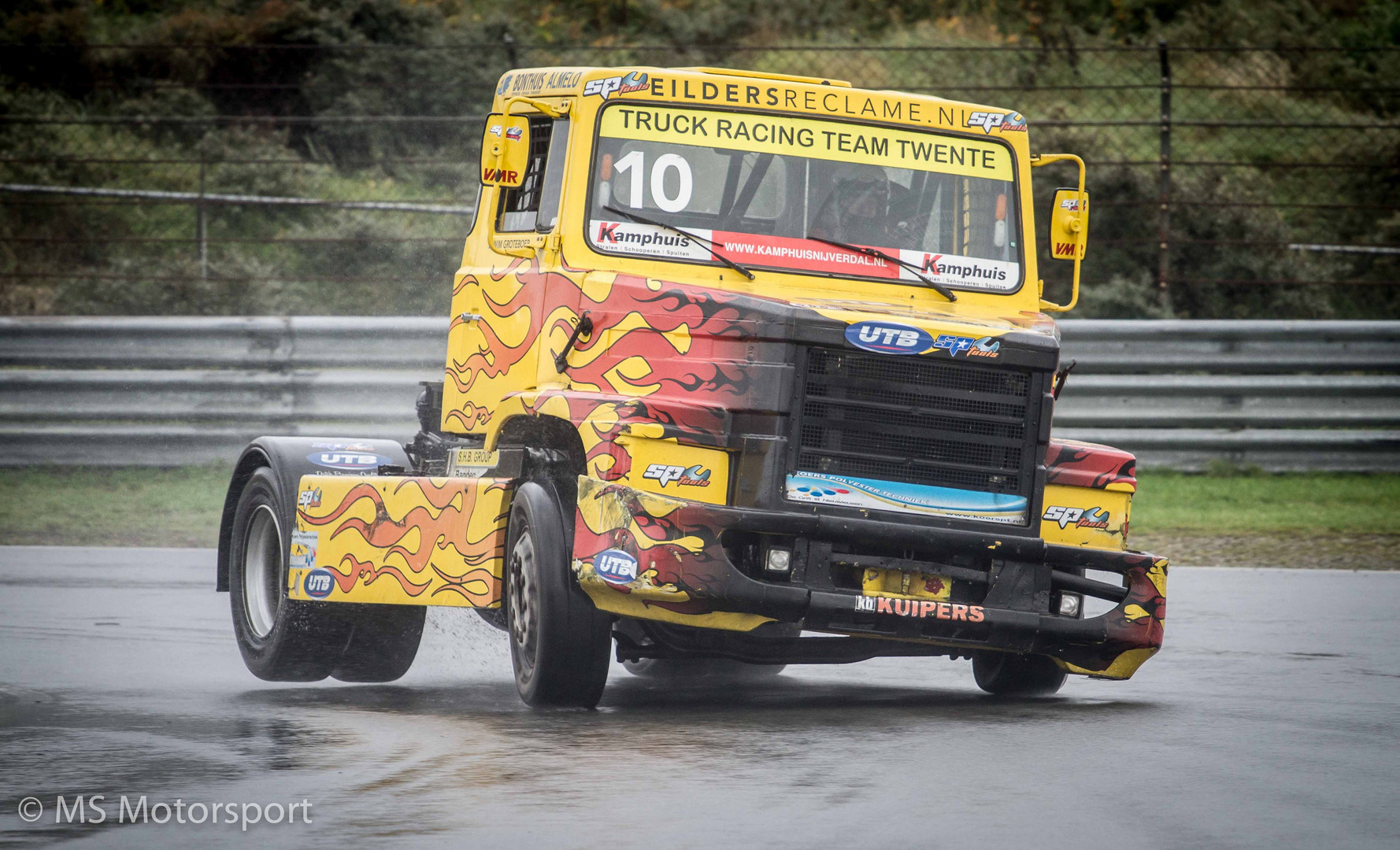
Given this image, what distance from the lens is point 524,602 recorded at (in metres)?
7.91

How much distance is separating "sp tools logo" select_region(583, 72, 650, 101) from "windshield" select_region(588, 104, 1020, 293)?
0.07m

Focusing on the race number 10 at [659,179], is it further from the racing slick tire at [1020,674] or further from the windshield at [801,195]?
the racing slick tire at [1020,674]

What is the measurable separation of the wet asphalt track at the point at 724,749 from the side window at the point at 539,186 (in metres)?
2.14

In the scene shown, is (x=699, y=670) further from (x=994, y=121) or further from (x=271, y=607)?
(x=994, y=121)

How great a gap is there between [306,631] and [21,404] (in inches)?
307

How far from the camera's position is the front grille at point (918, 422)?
761cm

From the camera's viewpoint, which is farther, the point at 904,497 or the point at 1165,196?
the point at 1165,196

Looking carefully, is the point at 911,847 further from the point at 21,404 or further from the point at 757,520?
the point at 21,404

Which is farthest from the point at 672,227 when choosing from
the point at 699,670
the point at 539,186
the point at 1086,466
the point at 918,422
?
the point at 699,670

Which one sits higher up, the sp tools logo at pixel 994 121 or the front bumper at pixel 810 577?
the sp tools logo at pixel 994 121

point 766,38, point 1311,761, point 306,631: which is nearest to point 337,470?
point 306,631

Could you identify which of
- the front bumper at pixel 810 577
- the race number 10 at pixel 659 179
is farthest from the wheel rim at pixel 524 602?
the race number 10 at pixel 659 179

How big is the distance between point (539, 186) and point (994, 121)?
215cm

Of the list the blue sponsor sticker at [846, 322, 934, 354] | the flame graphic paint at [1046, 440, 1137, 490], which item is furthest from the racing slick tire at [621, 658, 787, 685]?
the blue sponsor sticker at [846, 322, 934, 354]
